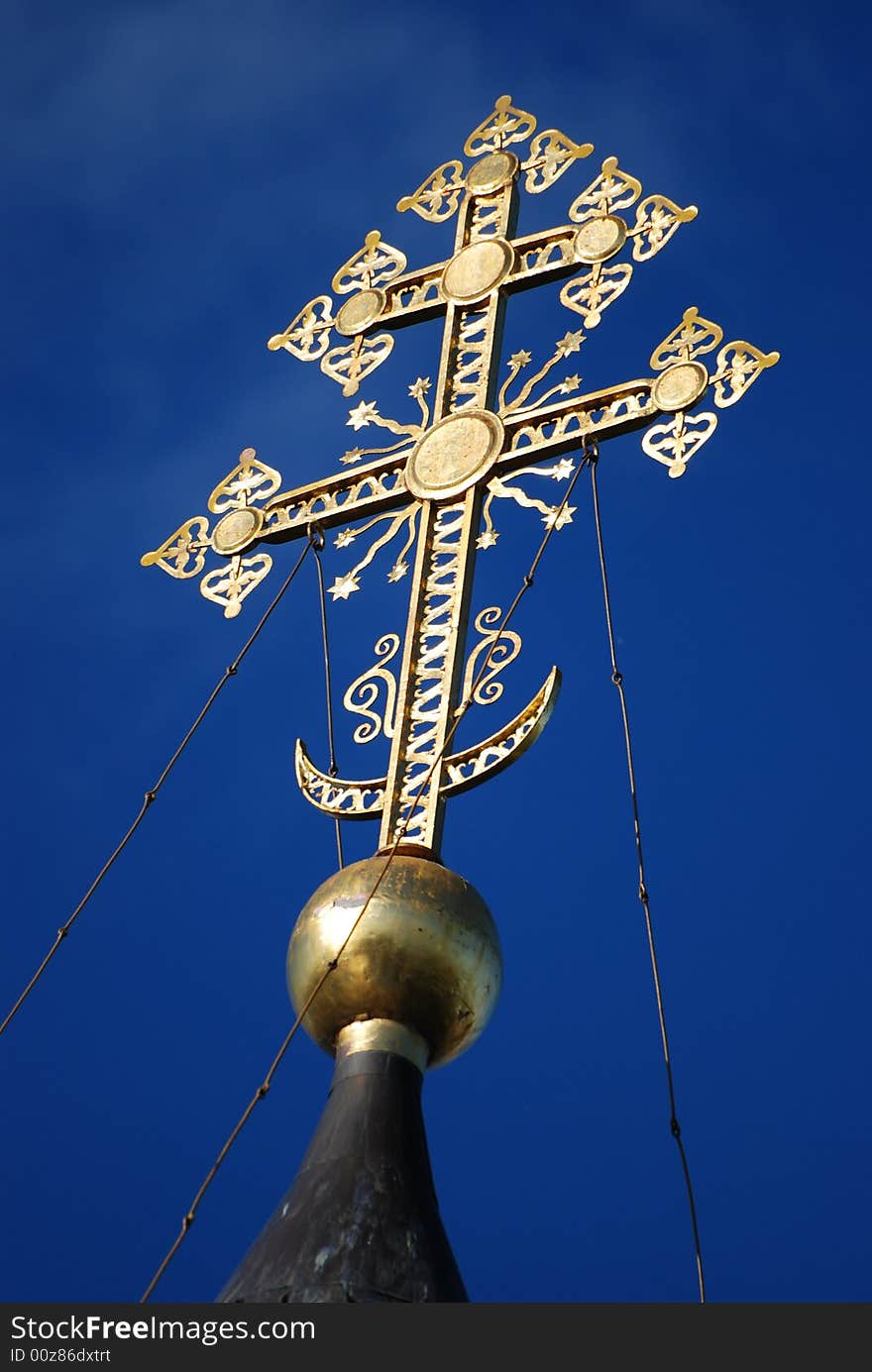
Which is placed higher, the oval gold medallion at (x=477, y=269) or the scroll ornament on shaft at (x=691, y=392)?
the oval gold medallion at (x=477, y=269)

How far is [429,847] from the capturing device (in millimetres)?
5961

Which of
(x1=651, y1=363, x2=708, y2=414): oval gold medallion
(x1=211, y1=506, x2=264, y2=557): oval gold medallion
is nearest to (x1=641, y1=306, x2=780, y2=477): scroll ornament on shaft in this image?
(x1=651, y1=363, x2=708, y2=414): oval gold medallion

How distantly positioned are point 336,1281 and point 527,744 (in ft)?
6.27

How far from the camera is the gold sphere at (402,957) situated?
5.60 meters

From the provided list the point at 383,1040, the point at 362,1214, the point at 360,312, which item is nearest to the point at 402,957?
the point at 383,1040

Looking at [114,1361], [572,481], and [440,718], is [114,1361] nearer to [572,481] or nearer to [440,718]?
[440,718]

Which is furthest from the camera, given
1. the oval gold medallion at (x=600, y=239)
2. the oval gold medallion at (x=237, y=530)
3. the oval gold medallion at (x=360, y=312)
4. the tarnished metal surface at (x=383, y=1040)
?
the oval gold medallion at (x=360, y=312)

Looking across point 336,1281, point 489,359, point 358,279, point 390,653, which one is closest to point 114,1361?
point 336,1281

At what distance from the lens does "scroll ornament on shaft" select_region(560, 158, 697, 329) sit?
7.50 m

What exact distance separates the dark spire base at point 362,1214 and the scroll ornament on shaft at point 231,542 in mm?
2343

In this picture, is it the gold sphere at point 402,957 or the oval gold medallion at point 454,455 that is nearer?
the gold sphere at point 402,957

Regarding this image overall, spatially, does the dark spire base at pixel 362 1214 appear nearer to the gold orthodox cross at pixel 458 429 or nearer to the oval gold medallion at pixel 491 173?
the gold orthodox cross at pixel 458 429

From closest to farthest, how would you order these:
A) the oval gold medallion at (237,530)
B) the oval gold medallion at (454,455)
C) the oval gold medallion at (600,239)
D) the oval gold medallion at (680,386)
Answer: the oval gold medallion at (680,386), the oval gold medallion at (454,455), the oval gold medallion at (237,530), the oval gold medallion at (600,239)

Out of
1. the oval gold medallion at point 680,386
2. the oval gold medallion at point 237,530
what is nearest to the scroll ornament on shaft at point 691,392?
the oval gold medallion at point 680,386
